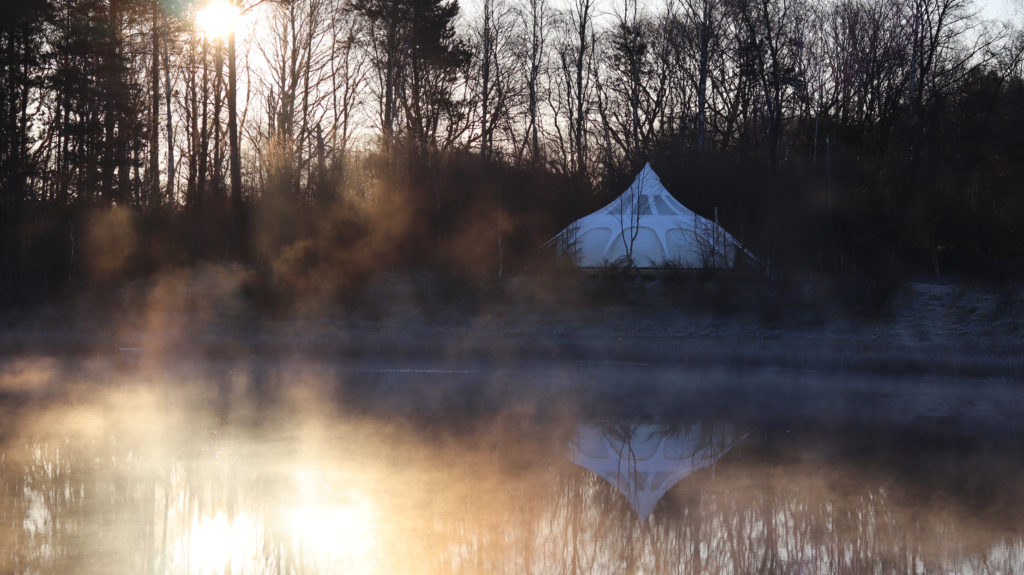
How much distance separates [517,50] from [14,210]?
16.3 metres

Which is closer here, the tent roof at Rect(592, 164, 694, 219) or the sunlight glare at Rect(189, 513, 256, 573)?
the sunlight glare at Rect(189, 513, 256, 573)

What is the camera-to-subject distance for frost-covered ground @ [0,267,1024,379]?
14500 mm

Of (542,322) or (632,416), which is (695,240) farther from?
(632,416)

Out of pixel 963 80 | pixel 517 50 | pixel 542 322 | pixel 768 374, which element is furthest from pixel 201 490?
pixel 517 50

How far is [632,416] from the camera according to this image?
976cm

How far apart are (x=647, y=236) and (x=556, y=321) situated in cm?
362

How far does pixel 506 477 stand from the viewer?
705cm

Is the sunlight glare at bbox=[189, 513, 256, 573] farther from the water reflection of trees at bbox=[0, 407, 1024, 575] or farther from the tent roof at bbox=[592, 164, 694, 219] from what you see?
the tent roof at bbox=[592, 164, 694, 219]

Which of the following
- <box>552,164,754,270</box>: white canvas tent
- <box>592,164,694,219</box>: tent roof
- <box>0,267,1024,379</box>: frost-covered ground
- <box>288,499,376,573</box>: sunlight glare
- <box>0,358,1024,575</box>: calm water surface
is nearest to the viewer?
<box>288,499,376,573</box>: sunlight glare

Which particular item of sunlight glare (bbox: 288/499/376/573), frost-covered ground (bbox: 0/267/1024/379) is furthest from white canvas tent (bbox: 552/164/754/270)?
sunlight glare (bbox: 288/499/376/573)

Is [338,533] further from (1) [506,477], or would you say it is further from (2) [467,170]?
(2) [467,170]

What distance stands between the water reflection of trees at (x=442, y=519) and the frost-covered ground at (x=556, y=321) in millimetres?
6957

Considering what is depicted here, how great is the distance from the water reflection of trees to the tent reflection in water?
15 cm

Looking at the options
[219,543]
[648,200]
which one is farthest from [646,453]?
[648,200]
